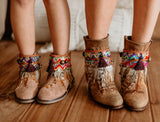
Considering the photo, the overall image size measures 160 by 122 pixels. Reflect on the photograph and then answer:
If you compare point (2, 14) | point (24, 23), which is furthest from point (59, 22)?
point (2, 14)

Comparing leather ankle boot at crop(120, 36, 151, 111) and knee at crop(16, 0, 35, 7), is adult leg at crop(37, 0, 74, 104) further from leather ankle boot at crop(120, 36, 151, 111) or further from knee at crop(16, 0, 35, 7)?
leather ankle boot at crop(120, 36, 151, 111)

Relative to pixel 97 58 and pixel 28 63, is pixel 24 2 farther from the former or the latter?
pixel 97 58

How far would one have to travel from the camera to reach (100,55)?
76cm

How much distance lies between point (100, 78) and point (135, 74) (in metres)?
0.14

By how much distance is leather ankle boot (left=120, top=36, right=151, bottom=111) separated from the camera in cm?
72

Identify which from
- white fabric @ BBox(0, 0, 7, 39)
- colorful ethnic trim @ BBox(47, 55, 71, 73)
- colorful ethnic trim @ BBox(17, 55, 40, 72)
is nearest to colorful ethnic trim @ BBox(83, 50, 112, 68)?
colorful ethnic trim @ BBox(47, 55, 71, 73)

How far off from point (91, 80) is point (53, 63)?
0.18 metres

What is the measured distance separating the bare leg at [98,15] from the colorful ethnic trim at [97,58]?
65mm

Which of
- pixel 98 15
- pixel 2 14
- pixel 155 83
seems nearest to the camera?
pixel 98 15

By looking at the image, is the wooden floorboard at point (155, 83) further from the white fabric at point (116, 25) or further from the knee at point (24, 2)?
the knee at point (24, 2)

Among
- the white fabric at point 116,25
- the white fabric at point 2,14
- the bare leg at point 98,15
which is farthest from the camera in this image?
the white fabric at point 2,14

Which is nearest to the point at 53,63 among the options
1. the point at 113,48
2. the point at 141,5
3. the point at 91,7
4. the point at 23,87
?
the point at 23,87

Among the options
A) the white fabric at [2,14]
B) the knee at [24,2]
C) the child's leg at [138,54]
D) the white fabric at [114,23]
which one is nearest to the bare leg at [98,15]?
the child's leg at [138,54]

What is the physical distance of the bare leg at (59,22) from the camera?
773mm
